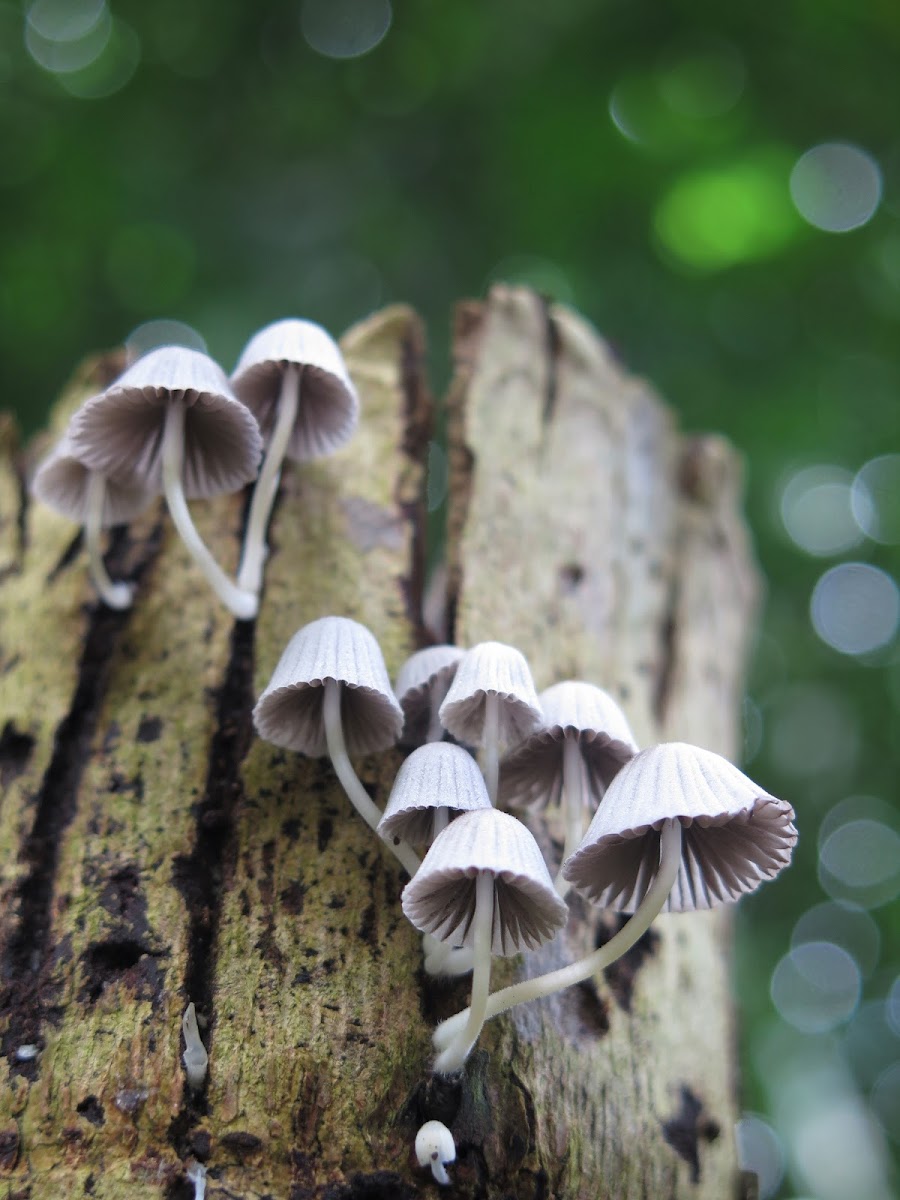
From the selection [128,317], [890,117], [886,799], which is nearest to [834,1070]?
[886,799]

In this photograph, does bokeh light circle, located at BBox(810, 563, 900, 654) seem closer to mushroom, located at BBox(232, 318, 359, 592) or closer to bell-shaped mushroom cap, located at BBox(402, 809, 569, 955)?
mushroom, located at BBox(232, 318, 359, 592)

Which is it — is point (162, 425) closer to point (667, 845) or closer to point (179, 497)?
point (179, 497)

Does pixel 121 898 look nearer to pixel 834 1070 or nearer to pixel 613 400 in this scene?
pixel 613 400

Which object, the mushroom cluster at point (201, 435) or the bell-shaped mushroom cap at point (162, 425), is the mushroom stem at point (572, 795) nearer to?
the mushroom cluster at point (201, 435)

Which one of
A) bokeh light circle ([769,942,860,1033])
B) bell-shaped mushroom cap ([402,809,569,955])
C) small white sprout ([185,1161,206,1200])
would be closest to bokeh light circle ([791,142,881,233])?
bell-shaped mushroom cap ([402,809,569,955])

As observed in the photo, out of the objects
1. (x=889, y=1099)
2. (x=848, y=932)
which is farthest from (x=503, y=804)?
(x=889, y=1099)
